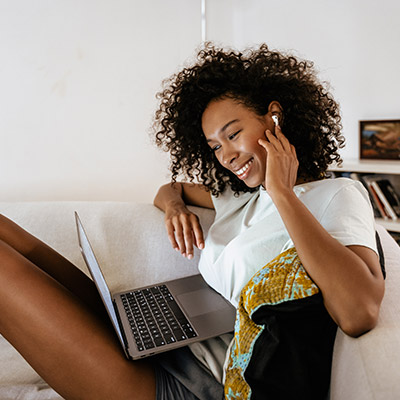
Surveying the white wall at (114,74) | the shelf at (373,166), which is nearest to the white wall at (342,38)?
the white wall at (114,74)

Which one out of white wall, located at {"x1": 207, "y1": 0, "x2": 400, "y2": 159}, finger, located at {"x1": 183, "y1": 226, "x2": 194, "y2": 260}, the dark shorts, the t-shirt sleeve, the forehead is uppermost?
white wall, located at {"x1": 207, "y1": 0, "x2": 400, "y2": 159}

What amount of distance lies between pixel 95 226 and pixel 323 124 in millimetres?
849

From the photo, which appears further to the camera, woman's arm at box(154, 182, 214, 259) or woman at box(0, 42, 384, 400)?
woman's arm at box(154, 182, 214, 259)

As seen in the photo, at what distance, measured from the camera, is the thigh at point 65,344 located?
88 cm

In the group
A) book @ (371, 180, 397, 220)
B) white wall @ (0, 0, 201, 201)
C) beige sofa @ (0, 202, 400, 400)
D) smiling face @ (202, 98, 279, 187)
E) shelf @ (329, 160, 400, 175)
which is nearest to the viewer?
smiling face @ (202, 98, 279, 187)

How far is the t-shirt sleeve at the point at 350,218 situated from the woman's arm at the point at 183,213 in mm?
434

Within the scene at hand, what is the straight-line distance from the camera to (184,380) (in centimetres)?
89

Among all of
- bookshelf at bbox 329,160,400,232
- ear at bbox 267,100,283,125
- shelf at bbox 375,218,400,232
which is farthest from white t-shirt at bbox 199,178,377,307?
shelf at bbox 375,218,400,232

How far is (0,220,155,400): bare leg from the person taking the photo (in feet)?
2.88

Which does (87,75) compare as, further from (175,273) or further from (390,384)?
(390,384)

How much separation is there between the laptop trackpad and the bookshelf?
1.13 metres

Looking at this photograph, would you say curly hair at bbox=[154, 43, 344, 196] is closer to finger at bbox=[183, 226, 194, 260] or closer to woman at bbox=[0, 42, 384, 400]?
woman at bbox=[0, 42, 384, 400]

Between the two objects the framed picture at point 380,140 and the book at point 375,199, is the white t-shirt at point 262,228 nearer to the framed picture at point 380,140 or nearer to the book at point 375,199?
the book at point 375,199

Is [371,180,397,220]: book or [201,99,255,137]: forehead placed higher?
→ [201,99,255,137]: forehead
